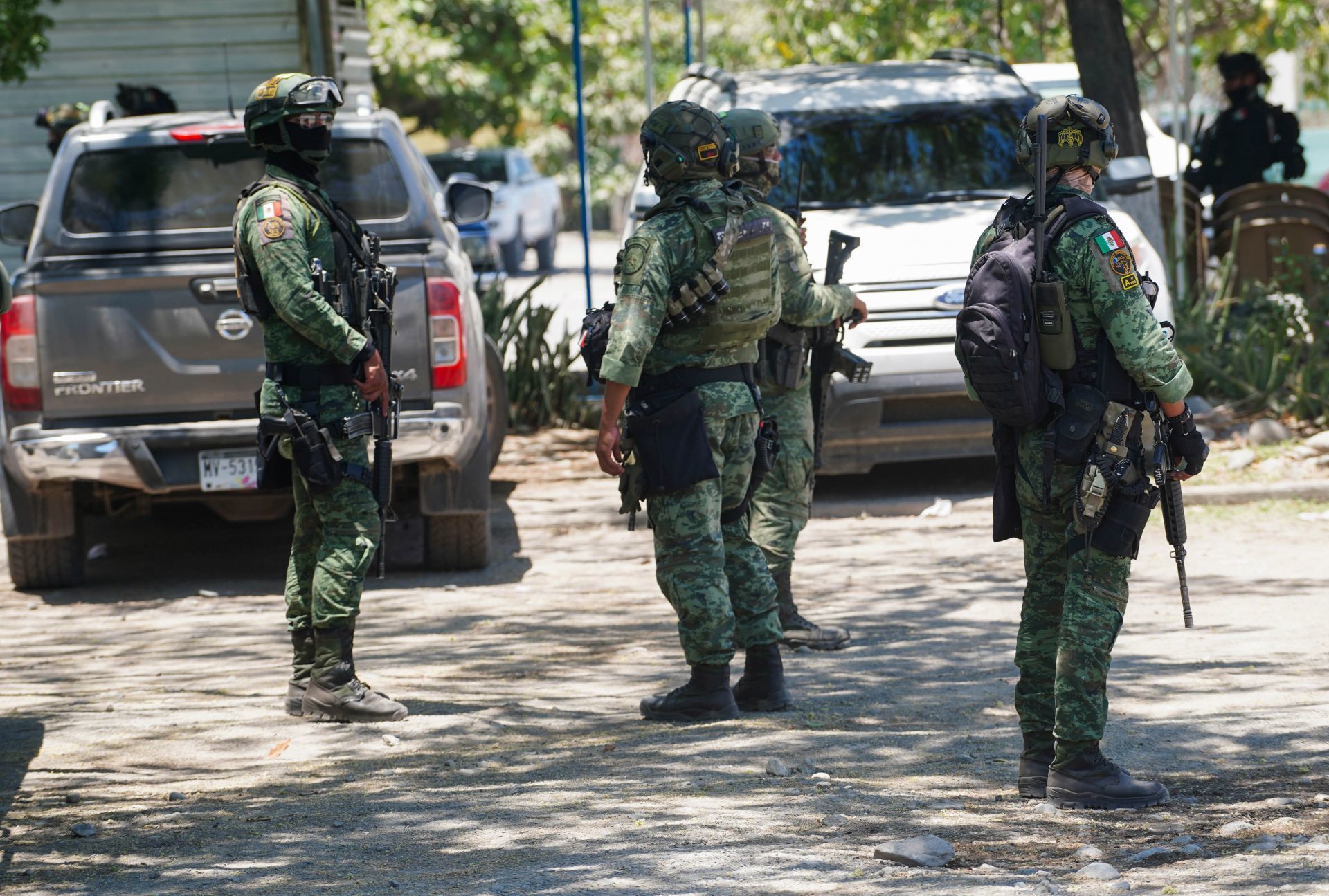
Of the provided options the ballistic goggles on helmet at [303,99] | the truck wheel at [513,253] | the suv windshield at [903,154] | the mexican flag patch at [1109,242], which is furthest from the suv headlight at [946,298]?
the truck wheel at [513,253]

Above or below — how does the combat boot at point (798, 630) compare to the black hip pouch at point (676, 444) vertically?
below

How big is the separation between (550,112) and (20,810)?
2501 centimetres

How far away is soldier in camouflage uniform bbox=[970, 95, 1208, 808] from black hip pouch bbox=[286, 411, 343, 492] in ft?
7.09

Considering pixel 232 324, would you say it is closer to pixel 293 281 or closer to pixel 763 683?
pixel 293 281

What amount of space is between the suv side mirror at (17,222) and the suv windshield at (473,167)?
1819 centimetres

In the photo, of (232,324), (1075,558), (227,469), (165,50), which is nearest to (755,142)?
(1075,558)

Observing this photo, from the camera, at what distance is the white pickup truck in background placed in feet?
84.9

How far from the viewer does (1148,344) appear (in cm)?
427

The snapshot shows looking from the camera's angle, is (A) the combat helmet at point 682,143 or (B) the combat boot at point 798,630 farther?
(B) the combat boot at point 798,630

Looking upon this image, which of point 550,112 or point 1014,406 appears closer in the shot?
point 1014,406

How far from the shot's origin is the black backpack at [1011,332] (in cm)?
431

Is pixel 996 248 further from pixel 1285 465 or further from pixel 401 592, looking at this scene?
pixel 1285 465

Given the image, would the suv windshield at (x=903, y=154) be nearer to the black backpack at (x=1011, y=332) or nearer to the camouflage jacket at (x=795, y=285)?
the camouflage jacket at (x=795, y=285)

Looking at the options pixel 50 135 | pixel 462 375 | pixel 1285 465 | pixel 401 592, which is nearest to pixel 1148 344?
pixel 462 375
